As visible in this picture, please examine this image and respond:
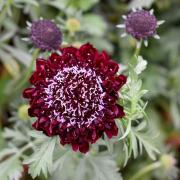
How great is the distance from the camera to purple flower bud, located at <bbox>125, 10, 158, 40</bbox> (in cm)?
138

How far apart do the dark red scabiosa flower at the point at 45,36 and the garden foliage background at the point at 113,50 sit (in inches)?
11.8

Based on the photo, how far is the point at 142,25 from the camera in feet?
4.52

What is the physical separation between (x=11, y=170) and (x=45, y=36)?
0.38m

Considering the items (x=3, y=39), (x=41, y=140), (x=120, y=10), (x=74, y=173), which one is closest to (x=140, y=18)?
(x=41, y=140)

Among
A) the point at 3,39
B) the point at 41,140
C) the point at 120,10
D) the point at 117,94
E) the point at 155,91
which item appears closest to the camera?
the point at 117,94

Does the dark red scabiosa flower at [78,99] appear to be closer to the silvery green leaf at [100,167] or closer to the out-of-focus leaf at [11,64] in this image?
the silvery green leaf at [100,167]

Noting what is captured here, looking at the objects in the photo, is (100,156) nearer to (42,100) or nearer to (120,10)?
(42,100)

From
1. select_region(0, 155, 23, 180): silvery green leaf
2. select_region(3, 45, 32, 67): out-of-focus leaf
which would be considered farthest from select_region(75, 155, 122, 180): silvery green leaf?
select_region(3, 45, 32, 67): out-of-focus leaf

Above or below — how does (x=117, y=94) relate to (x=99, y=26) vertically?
below

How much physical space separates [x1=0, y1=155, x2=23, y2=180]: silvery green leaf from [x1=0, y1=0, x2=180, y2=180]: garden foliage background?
0.25 metres

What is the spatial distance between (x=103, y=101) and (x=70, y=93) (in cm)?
8

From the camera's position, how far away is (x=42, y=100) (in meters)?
1.19

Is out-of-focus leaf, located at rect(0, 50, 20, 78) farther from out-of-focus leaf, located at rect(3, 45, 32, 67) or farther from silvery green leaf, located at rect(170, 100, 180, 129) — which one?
silvery green leaf, located at rect(170, 100, 180, 129)

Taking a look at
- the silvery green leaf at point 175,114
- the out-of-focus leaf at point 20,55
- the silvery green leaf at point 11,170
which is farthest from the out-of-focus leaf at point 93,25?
the silvery green leaf at point 11,170
